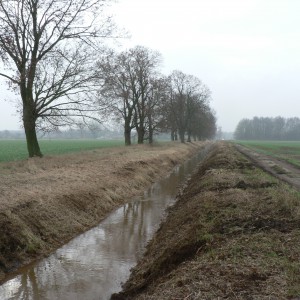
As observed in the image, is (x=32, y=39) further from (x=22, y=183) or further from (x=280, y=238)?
(x=280, y=238)

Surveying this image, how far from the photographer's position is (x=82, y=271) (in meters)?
8.83

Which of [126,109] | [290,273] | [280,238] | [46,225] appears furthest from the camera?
[126,109]

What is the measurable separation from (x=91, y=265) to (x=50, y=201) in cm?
387

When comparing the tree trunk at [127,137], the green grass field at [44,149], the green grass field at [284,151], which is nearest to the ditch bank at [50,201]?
the green grass field at [44,149]

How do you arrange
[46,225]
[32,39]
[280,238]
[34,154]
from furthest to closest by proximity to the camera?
[34,154]
[32,39]
[46,225]
[280,238]

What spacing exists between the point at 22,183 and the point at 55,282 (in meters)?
6.90

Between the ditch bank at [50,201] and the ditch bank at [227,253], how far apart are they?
3002 mm

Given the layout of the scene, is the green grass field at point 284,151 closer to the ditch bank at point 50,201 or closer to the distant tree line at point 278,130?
the ditch bank at point 50,201

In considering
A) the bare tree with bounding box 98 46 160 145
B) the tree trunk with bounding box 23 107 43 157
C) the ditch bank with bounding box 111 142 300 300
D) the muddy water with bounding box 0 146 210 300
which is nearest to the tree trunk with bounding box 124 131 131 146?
the bare tree with bounding box 98 46 160 145

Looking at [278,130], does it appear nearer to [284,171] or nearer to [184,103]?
[184,103]

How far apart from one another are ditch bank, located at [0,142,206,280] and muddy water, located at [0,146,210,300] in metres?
0.48

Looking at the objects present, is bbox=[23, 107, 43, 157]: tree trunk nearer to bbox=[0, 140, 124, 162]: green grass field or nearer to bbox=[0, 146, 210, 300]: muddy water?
bbox=[0, 140, 124, 162]: green grass field

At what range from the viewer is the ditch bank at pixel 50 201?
9.56m

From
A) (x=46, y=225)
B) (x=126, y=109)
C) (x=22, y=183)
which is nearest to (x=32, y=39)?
(x=22, y=183)
